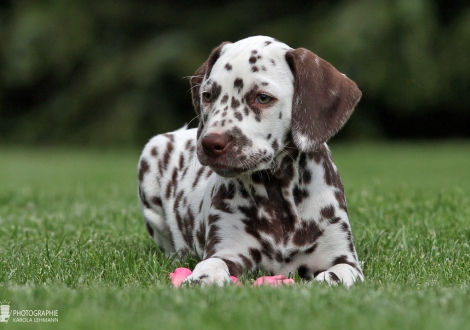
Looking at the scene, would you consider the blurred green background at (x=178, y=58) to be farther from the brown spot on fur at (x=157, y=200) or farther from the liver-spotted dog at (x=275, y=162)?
the liver-spotted dog at (x=275, y=162)

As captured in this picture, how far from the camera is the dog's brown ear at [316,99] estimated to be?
4488 millimetres

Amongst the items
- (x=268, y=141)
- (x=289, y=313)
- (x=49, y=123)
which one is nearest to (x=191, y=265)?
(x=268, y=141)

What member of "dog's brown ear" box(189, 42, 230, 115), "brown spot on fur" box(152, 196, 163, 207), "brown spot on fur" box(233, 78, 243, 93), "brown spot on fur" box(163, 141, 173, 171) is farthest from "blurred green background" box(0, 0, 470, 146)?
"brown spot on fur" box(233, 78, 243, 93)

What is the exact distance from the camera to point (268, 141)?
4.42 meters

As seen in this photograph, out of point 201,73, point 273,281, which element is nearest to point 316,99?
point 201,73

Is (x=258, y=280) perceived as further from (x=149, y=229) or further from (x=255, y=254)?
(x=149, y=229)

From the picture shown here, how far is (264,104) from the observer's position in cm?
445

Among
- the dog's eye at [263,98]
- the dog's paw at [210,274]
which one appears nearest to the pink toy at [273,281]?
the dog's paw at [210,274]

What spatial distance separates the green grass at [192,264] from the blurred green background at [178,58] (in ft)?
35.9

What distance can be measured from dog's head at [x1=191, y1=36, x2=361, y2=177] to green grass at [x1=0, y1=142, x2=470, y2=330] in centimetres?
87

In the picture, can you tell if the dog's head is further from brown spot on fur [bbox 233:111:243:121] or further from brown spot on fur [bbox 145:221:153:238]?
brown spot on fur [bbox 145:221:153:238]

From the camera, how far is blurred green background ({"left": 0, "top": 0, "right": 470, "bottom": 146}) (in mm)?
20031

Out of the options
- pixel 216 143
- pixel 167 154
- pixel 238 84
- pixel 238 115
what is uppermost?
pixel 238 84

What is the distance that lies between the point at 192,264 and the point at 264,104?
137cm
